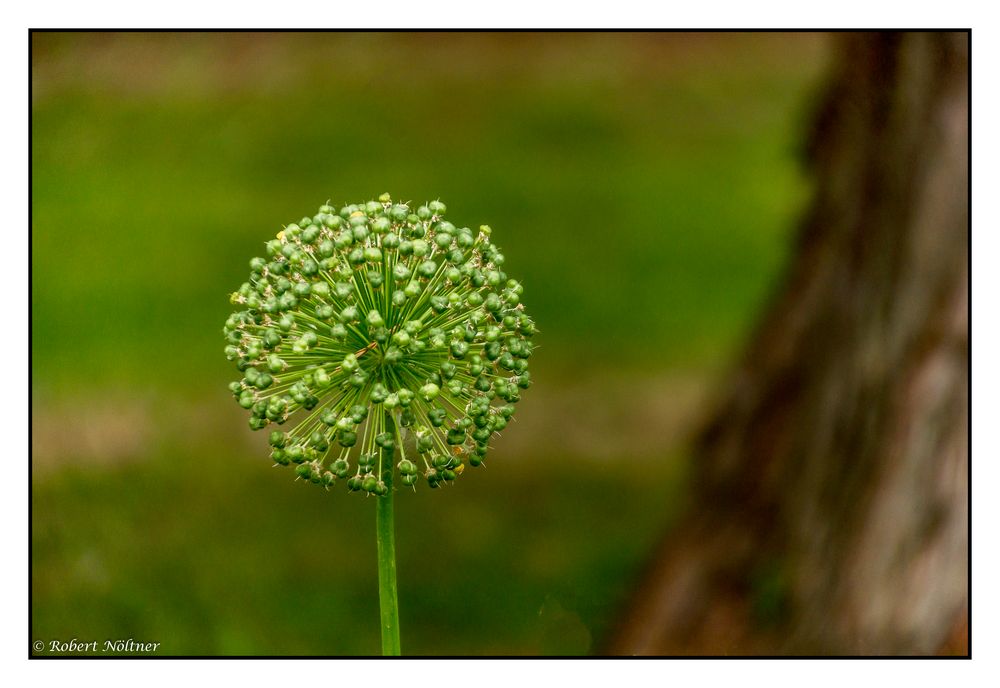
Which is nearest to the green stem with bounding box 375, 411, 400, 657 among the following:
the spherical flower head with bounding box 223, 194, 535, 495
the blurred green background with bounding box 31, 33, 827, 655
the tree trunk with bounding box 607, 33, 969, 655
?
the spherical flower head with bounding box 223, 194, 535, 495

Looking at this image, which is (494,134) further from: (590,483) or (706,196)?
(590,483)

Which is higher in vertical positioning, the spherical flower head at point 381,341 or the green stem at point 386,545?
the spherical flower head at point 381,341

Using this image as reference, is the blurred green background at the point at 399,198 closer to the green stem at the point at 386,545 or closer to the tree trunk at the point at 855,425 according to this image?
the tree trunk at the point at 855,425

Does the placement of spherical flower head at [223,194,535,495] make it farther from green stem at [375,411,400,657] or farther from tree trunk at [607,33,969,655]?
tree trunk at [607,33,969,655]

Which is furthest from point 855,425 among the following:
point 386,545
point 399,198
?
point 386,545

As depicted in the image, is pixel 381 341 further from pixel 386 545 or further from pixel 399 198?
pixel 399 198

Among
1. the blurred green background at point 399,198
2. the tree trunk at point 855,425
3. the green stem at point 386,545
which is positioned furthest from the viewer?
the blurred green background at point 399,198

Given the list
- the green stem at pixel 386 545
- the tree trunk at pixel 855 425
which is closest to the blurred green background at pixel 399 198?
the tree trunk at pixel 855 425
